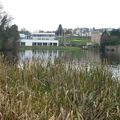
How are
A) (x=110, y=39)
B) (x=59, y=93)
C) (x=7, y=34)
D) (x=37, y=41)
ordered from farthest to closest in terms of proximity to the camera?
(x=37, y=41)
(x=110, y=39)
(x=7, y=34)
(x=59, y=93)

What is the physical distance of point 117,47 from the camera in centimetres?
7494

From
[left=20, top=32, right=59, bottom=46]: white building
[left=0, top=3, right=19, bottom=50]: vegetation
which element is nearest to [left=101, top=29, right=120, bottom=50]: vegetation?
[left=20, top=32, right=59, bottom=46]: white building

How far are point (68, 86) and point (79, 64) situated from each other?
8.36ft

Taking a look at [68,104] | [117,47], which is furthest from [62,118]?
[117,47]

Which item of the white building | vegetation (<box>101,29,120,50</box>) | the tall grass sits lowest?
the white building

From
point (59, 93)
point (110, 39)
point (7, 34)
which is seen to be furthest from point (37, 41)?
point (59, 93)

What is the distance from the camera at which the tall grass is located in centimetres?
396

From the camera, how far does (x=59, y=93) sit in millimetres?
5922

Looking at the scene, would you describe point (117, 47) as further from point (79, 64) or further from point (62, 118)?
point (62, 118)

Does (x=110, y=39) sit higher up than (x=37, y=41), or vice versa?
(x=110, y=39)

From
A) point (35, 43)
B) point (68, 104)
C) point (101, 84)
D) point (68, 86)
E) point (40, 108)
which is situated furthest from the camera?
point (35, 43)

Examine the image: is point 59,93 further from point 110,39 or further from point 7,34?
point 110,39

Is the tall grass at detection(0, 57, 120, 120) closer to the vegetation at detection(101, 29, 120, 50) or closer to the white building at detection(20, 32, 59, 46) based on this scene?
the vegetation at detection(101, 29, 120, 50)

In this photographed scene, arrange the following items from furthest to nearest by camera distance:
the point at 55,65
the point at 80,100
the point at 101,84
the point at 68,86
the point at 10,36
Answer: the point at 10,36 → the point at 55,65 → the point at 101,84 → the point at 68,86 → the point at 80,100
